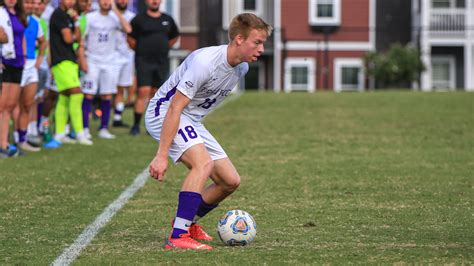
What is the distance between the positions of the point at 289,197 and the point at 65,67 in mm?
6002

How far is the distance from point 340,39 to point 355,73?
1595mm

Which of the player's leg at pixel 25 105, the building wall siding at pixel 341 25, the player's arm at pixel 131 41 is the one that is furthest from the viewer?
the building wall siding at pixel 341 25

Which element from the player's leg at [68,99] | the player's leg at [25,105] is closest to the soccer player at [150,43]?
the player's leg at [68,99]

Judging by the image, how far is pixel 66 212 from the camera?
30.6 feet

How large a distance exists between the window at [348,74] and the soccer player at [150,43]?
28680 mm

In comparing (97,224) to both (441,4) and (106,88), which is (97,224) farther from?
(441,4)

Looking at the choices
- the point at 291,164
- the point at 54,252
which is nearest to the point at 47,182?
the point at 291,164

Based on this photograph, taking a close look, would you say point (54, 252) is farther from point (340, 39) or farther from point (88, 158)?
point (340, 39)

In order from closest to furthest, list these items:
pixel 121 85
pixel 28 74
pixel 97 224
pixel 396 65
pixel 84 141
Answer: pixel 97 224 < pixel 28 74 < pixel 84 141 < pixel 121 85 < pixel 396 65

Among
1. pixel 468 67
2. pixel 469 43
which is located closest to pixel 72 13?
pixel 469 43

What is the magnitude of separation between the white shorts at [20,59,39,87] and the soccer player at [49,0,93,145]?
1.04 metres

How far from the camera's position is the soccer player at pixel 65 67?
15.3m

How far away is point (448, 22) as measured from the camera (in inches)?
1809

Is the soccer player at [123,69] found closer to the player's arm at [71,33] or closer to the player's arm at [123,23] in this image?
the player's arm at [123,23]
